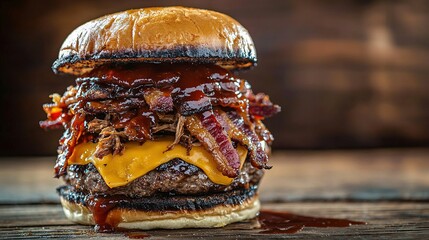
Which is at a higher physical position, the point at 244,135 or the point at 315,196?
the point at 244,135

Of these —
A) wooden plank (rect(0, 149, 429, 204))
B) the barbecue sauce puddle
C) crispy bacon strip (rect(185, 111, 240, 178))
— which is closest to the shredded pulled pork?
crispy bacon strip (rect(185, 111, 240, 178))

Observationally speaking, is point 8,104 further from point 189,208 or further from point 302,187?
point 189,208

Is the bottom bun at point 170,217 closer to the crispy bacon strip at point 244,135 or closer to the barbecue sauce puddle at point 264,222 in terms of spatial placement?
the barbecue sauce puddle at point 264,222

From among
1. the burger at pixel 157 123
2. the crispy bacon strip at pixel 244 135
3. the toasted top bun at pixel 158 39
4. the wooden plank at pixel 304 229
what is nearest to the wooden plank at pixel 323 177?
the wooden plank at pixel 304 229

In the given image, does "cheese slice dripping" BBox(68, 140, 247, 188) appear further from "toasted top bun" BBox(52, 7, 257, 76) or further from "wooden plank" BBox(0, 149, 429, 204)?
"wooden plank" BBox(0, 149, 429, 204)

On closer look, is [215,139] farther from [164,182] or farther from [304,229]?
[304,229]

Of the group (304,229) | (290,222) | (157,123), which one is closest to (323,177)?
(290,222)


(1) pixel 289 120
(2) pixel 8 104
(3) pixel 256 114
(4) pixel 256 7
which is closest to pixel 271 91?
(1) pixel 289 120
